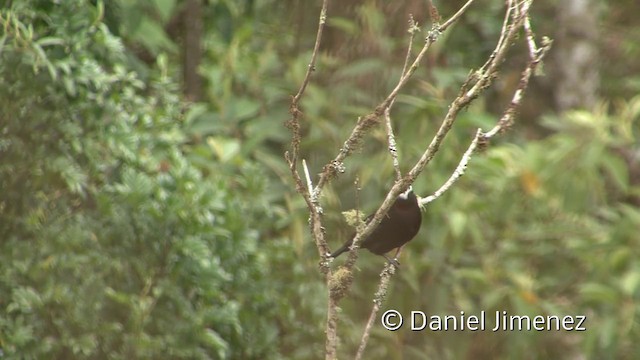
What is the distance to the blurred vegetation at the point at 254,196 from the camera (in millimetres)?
3389

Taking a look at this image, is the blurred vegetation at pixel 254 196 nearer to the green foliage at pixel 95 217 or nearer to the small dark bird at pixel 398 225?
the green foliage at pixel 95 217

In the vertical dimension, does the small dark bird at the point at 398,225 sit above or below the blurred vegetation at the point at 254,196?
below

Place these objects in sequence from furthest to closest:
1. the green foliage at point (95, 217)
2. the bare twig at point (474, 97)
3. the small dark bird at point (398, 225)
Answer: the green foliage at point (95, 217)
the small dark bird at point (398, 225)
the bare twig at point (474, 97)

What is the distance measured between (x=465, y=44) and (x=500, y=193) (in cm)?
113

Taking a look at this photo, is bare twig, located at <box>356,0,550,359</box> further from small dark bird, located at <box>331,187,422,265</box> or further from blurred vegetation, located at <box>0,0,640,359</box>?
blurred vegetation, located at <box>0,0,640,359</box>

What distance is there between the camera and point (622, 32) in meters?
6.28

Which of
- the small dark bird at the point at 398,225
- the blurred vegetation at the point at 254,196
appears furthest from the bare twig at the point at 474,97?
the blurred vegetation at the point at 254,196

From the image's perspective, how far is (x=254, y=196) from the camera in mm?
3998

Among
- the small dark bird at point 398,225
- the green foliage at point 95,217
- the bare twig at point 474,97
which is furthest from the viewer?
the green foliage at point 95,217

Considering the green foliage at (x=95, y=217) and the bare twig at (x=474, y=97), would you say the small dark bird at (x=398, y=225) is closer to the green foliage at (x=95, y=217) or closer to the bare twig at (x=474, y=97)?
the bare twig at (x=474, y=97)

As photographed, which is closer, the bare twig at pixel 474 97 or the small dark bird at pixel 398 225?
the bare twig at pixel 474 97

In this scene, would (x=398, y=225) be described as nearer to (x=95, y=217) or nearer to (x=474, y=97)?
(x=474, y=97)

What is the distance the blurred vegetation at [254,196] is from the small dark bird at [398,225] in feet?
2.76

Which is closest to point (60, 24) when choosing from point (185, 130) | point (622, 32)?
point (185, 130)
